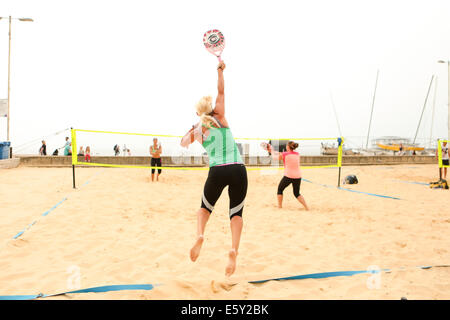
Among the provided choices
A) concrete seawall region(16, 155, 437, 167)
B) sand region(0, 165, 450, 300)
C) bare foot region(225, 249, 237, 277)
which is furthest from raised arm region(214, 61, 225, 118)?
concrete seawall region(16, 155, 437, 167)

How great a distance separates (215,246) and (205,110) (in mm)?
1853

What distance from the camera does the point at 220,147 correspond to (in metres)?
2.48

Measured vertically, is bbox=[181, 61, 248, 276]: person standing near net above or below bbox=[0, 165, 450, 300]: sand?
above

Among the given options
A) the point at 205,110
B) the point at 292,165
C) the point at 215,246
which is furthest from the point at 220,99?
the point at 292,165

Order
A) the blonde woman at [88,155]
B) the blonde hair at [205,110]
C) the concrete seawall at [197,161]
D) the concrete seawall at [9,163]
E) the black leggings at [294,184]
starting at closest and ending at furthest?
the blonde hair at [205,110], the black leggings at [294,184], the concrete seawall at [9,163], the concrete seawall at [197,161], the blonde woman at [88,155]

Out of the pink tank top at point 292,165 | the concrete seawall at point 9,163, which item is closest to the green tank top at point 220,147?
the pink tank top at point 292,165

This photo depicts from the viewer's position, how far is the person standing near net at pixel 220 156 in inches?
97.6

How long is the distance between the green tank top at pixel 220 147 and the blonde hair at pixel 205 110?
0.20 feet

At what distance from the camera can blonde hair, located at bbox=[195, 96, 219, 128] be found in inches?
96.9

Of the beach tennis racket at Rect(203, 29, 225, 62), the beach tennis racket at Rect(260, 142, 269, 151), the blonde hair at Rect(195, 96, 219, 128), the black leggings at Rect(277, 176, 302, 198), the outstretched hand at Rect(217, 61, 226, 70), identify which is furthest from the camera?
the black leggings at Rect(277, 176, 302, 198)

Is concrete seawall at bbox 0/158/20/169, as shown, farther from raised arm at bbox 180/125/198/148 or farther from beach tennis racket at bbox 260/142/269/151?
raised arm at bbox 180/125/198/148

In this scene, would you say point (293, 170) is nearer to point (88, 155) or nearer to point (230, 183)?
point (230, 183)

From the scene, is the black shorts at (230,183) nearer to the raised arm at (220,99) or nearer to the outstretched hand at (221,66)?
the raised arm at (220,99)

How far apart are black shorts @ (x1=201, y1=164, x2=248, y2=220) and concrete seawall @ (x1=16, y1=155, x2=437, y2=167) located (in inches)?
477
